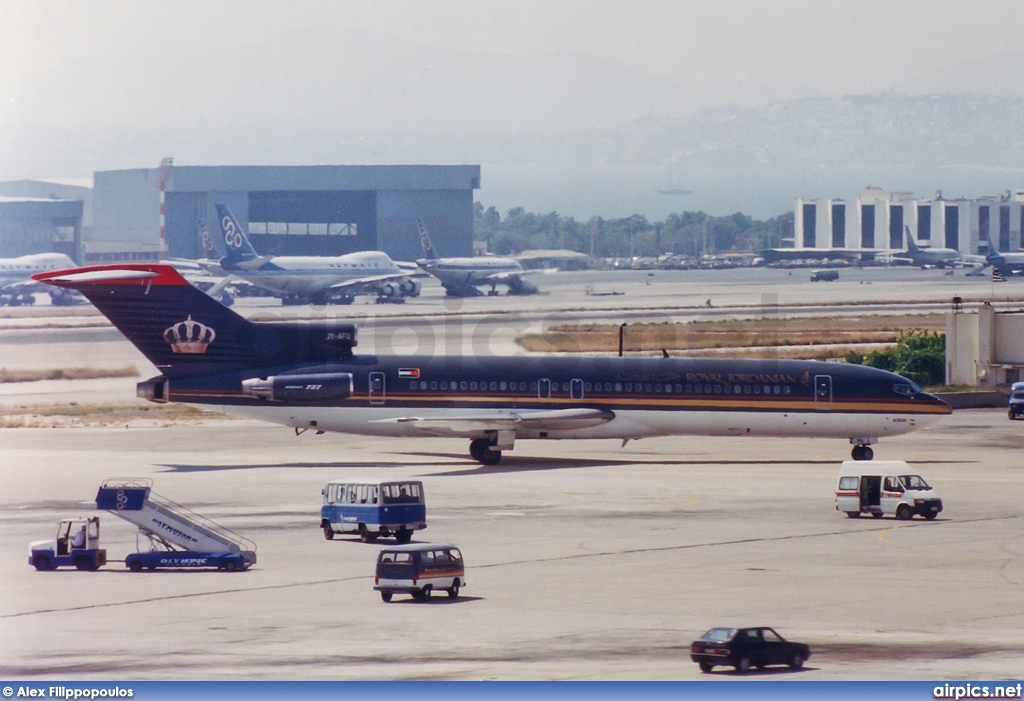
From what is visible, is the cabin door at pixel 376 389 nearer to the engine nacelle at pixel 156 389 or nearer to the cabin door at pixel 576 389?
the cabin door at pixel 576 389

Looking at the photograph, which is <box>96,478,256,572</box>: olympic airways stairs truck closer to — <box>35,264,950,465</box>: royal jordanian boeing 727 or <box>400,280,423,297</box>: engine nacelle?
<box>35,264,950,465</box>: royal jordanian boeing 727

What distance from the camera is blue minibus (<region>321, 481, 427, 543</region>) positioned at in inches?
1469

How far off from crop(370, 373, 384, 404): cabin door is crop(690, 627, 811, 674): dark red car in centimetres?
3095

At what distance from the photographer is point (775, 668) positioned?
2341 centimetres

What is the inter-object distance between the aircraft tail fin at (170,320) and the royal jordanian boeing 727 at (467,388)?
0.04m

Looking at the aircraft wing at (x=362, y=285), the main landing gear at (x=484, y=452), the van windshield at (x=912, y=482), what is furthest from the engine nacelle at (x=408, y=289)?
the van windshield at (x=912, y=482)

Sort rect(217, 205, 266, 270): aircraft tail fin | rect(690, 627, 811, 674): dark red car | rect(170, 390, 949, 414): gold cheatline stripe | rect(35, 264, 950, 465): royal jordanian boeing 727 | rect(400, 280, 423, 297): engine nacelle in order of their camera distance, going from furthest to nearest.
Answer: rect(400, 280, 423, 297): engine nacelle < rect(217, 205, 266, 270): aircraft tail fin < rect(170, 390, 949, 414): gold cheatline stripe < rect(35, 264, 950, 465): royal jordanian boeing 727 < rect(690, 627, 811, 674): dark red car

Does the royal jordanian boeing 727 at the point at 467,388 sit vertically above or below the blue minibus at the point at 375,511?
above

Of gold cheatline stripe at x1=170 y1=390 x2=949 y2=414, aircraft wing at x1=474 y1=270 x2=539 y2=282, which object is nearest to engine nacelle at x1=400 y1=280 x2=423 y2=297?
aircraft wing at x1=474 y1=270 x2=539 y2=282

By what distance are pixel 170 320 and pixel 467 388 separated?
11065 millimetres

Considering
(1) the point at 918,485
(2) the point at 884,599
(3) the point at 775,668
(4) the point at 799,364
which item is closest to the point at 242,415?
(4) the point at 799,364

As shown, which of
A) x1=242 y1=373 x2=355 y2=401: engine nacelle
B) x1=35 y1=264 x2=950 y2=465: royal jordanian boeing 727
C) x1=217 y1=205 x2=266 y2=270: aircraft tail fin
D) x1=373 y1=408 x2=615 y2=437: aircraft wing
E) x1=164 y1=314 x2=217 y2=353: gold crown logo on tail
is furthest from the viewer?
x1=217 y1=205 x2=266 y2=270: aircraft tail fin

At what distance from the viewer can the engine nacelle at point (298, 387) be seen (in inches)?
2067

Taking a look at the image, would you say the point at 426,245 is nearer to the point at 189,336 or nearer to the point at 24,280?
the point at 24,280
